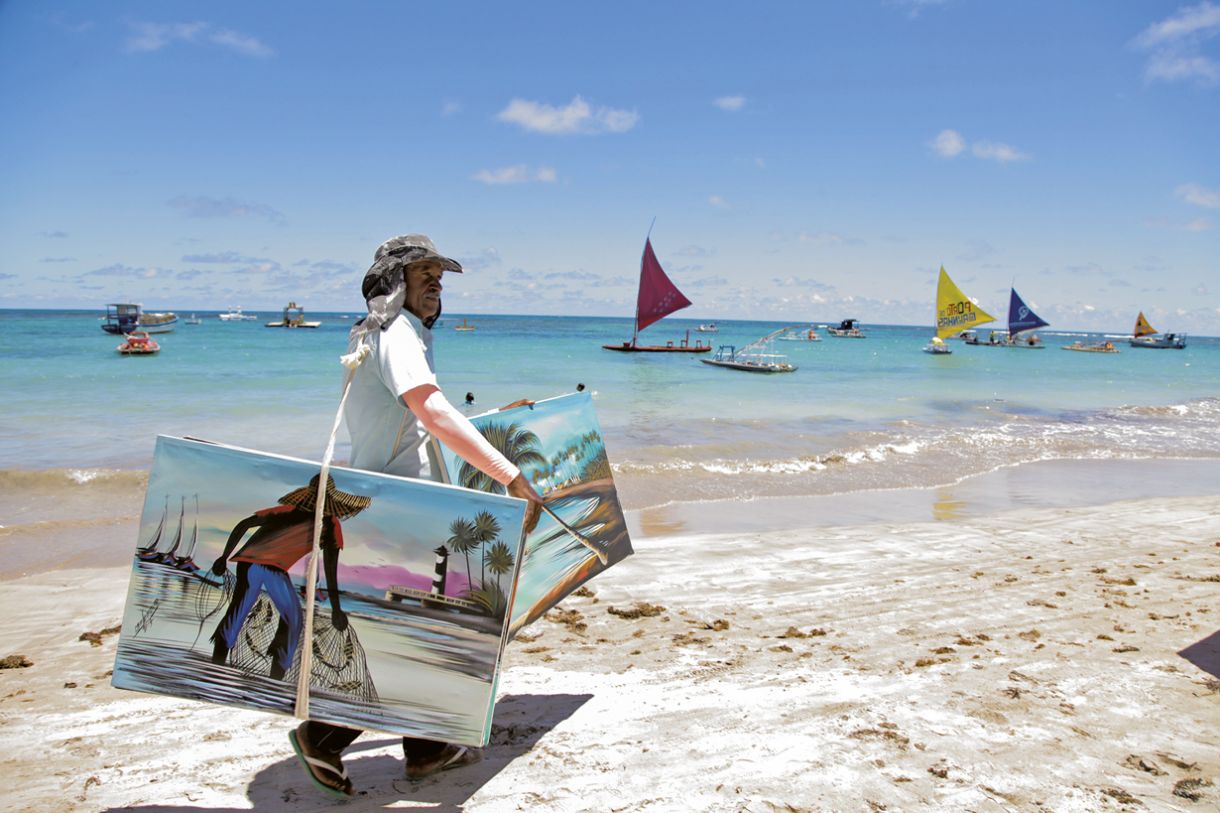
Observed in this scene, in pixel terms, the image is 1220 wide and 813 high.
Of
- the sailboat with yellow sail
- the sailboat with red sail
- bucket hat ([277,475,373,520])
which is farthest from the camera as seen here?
the sailboat with yellow sail

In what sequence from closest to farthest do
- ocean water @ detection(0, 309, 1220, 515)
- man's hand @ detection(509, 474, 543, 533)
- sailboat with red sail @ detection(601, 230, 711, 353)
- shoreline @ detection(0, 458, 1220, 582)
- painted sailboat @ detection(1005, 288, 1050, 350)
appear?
man's hand @ detection(509, 474, 543, 533) → shoreline @ detection(0, 458, 1220, 582) → ocean water @ detection(0, 309, 1220, 515) → sailboat with red sail @ detection(601, 230, 711, 353) → painted sailboat @ detection(1005, 288, 1050, 350)

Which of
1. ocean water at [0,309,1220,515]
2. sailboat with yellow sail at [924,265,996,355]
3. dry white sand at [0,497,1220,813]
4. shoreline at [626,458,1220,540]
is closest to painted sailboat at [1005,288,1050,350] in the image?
sailboat with yellow sail at [924,265,996,355]

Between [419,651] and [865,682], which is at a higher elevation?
[419,651]

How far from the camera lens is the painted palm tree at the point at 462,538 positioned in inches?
83.0

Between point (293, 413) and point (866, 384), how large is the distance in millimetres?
19604

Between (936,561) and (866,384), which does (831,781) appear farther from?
(866,384)

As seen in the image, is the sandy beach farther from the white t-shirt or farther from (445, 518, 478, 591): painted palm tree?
the white t-shirt

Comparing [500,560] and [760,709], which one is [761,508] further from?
[500,560]

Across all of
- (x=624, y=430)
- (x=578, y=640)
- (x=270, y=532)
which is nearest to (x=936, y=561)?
(x=578, y=640)

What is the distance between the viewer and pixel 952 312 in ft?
167

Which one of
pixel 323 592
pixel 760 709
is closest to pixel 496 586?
pixel 323 592

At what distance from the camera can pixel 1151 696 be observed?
3090 millimetres

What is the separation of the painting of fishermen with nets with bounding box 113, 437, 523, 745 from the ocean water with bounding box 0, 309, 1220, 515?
569 centimetres
